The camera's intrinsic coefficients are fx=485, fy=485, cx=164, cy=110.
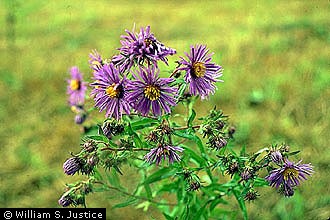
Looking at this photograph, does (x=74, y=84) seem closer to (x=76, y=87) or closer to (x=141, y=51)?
(x=76, y=87)

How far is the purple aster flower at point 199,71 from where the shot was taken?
2.52 ft

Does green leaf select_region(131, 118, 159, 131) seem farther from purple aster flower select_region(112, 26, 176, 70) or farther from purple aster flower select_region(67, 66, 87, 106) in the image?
purple aster flower select_region(67, 66, 87, 106)

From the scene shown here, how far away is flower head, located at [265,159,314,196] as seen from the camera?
0.79 metres

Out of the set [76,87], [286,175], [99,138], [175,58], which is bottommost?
[286,175]

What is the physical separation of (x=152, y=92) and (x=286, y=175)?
10.4 inches

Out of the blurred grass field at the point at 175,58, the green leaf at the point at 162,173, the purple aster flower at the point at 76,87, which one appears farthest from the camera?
the blurred grass field at the point at 175,58

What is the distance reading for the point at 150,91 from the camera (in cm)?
74

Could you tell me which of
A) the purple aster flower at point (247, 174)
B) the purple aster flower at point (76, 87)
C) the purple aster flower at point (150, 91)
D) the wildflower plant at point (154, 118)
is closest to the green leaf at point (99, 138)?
the wildflower plant at point (154, 118)

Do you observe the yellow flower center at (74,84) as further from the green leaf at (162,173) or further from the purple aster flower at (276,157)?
the purple aster flower at (276,157)

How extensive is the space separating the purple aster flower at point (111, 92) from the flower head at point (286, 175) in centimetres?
26

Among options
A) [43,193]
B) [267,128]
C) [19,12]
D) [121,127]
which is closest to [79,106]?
[121,127]

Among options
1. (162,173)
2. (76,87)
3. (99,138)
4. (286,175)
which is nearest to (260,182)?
(286,175)

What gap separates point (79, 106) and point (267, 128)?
82 centimetres

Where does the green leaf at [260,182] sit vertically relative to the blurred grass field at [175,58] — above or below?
below
